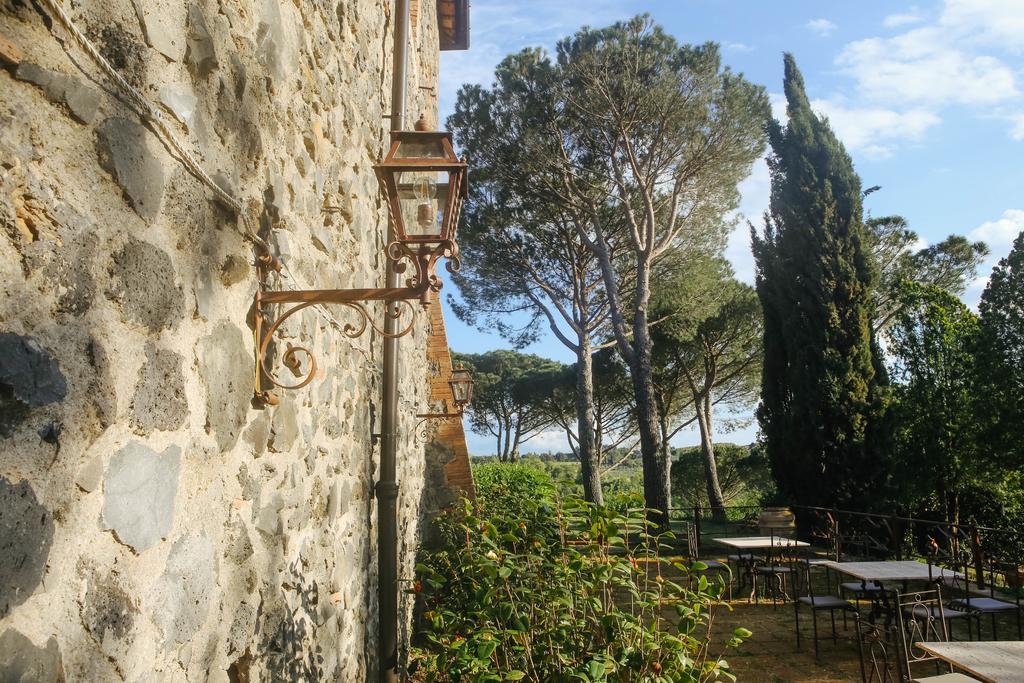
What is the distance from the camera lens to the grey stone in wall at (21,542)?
0.79 metres

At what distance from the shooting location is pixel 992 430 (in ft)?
31.2

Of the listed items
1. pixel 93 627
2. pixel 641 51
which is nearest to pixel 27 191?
pixel 93 627

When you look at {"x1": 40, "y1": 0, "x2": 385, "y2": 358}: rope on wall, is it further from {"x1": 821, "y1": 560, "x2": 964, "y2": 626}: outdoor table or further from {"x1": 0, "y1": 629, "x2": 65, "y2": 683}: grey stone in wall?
{"x1": 821, "y1": 560, "x2": 964, "y2": 626}: outdoor table

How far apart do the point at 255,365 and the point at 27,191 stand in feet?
2.54

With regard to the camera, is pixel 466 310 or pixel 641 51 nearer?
pixel 641 51

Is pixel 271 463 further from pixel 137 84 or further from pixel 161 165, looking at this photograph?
pixel 137 84

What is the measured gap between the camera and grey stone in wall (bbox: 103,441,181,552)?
1023 mm

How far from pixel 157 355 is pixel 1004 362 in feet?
36.9

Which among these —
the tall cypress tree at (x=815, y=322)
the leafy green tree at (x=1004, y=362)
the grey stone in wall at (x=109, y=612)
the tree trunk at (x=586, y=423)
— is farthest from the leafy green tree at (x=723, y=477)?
the grey stone in wall at (x=109, y=612)

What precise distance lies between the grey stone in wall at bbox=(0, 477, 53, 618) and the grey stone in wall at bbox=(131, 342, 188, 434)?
25 cm

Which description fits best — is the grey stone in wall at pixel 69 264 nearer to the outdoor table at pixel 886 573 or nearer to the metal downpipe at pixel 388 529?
the metal downpipe at pixel 388 529

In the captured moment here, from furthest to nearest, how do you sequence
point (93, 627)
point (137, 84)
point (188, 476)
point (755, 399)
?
1. point (755, 399)
2. point (188, 476)
3. point (137, 84)
4. point (93, 627)

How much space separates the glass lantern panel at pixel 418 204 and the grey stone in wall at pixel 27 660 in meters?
1.32

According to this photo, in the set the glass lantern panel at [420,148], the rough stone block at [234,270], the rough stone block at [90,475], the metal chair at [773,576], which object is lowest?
the metal chair at [773,576]
